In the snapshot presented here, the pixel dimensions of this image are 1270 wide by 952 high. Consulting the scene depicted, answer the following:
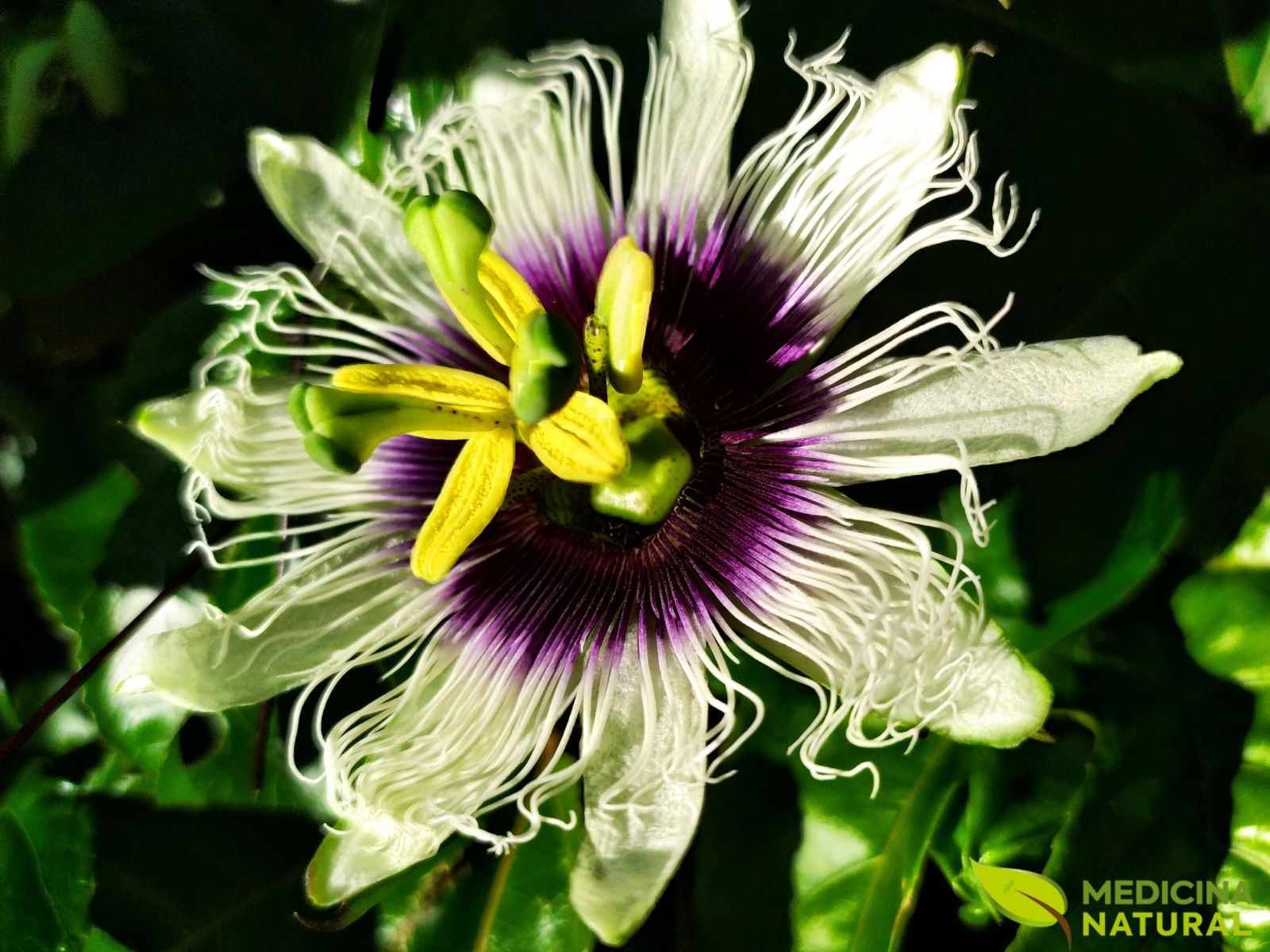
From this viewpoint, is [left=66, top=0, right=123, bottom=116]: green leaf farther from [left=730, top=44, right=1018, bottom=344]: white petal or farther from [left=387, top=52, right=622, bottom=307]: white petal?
[left=730, top=44, right=1018, bottom=344]: white petal

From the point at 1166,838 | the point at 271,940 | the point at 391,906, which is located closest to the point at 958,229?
the point at 1166,838

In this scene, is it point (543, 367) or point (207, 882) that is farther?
point (207, 882)

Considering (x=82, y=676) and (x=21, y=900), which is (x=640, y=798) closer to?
(x=82, y=676)

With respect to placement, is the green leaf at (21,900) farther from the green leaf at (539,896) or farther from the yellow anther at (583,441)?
the yellow anther at (583,441)

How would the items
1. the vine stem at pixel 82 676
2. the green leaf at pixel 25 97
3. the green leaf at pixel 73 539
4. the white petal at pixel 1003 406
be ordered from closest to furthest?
the white petal at pixel 1003 406, the vine stem at pixel 82 676, the green leaf at pixel 73 539, the green leaf at pixel 25 97

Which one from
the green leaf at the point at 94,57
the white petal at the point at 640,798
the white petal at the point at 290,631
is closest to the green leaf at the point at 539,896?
the white petal at the point at 640,798

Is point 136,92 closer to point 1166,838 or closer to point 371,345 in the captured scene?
point 371,345
